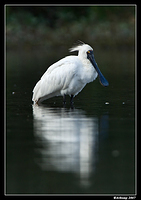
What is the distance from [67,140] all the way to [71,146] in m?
0.37

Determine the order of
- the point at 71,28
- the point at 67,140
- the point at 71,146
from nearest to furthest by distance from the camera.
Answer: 1. the point at 71,146
2. the point at 67,140
3. the point at 71,28

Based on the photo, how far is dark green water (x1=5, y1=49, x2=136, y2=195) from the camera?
21.7ft

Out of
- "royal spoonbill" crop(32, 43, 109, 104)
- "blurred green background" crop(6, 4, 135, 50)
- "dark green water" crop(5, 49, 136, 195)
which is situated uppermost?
"blurred green background" crop(6, 4, 135, 50)

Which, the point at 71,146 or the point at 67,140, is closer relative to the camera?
the point at 71,146

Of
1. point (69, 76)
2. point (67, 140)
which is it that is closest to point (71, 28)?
point (69, 76)

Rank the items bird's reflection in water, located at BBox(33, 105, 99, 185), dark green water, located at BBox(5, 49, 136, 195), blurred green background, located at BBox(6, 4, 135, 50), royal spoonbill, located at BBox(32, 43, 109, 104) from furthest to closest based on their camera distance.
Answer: blurred green background, located at BBox(6, 4, 135, 50) → royal spoonbill, located at BBox(32, 43, 109, 104) → bird's reflection in water, located at BBox(33, 105, 99, 185) → dark green water, located at BBox(5, 49, 136, 195)

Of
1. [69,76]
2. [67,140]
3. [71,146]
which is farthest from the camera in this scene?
[69,76]

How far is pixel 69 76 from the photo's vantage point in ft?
40.0

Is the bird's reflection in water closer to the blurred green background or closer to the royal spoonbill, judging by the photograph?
the royal spoonbill

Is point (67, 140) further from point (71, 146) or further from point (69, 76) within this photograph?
point (69, 76)

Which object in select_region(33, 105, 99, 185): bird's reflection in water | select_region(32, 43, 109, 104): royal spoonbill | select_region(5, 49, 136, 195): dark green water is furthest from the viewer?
select_region(32, 43, 109, 104): royal spoonbill

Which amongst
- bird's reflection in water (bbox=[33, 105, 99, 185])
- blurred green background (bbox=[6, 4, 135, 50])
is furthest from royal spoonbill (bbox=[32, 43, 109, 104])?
blurred green background (bbox=[6, 4, 135, 50])

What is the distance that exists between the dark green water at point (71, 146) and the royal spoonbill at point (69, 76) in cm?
35

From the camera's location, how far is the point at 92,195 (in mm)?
6223
